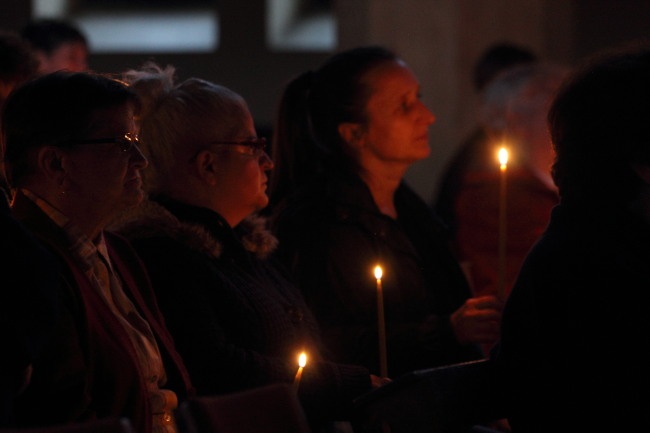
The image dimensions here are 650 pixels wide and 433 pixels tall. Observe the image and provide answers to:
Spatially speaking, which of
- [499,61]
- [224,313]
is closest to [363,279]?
[224,313]

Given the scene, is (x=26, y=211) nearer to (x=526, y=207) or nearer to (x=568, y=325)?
(x=568, y=325)

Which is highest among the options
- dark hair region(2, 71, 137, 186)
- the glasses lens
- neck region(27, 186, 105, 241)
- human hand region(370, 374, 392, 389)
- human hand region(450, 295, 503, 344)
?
dark hair region(2, 71, 137, 186)

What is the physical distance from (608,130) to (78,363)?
1126 mm

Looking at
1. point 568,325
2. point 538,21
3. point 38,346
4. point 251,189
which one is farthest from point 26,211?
point 538,21

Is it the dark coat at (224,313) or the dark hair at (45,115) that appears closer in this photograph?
the dark hair at (45,115)

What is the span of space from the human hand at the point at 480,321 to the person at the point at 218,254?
0.36 metres

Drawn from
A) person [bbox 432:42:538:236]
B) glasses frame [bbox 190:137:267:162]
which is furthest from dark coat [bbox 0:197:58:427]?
person [bbox 432:42:538:236]

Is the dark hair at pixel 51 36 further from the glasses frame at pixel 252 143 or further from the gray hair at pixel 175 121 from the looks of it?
the glasses frame at pixel 252 143

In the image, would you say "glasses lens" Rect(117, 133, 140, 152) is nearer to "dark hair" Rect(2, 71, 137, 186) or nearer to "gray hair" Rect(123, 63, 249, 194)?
"dark hair" Rect(2, 71, 137, 186)

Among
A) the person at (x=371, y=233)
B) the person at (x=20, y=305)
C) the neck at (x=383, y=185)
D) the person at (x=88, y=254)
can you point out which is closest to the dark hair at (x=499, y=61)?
the person at (x=371, y=233)

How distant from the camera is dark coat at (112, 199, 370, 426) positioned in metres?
3.20

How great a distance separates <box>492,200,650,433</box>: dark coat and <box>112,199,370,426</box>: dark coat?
0.82 metres

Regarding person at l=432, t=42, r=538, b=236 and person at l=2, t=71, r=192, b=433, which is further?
person at l=432, t=42, r=538, b=236

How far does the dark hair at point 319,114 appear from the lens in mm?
4098
